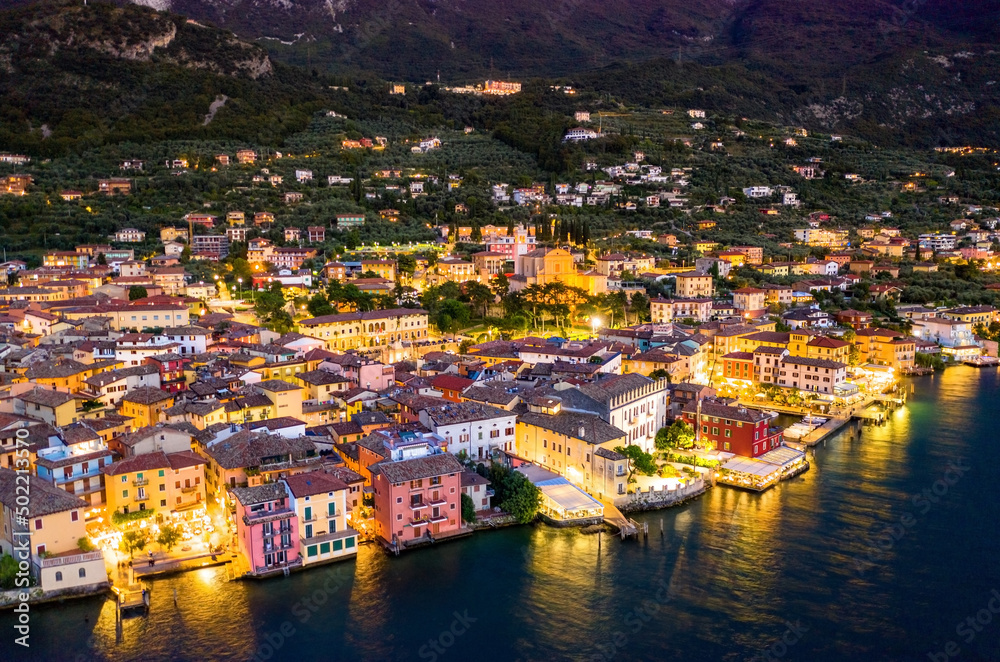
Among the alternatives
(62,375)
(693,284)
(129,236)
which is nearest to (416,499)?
(62,375)

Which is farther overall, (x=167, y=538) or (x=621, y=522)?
(x=621, y=522)

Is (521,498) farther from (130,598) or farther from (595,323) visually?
(595,323)

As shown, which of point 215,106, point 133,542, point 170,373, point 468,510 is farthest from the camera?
point 215,106

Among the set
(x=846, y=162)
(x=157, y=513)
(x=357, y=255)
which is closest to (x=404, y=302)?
(x=357, y=255)

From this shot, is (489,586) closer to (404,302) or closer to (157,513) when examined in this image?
(157,513)

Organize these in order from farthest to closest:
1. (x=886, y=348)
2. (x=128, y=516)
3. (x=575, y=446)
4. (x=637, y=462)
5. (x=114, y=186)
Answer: (x=114, y=186), (x=886, y=348), (x=637, y=462), (x=575, y=446), (x=128, y=516)

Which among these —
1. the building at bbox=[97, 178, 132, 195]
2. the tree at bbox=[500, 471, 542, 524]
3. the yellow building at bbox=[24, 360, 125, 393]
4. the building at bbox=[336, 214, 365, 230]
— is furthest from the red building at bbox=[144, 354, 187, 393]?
the building at bbox=[97, 178, 132, 195]

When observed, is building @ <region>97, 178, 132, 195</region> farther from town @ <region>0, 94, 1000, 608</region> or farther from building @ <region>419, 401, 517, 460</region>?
building @ <region>419, 401, 517, 460</region>
